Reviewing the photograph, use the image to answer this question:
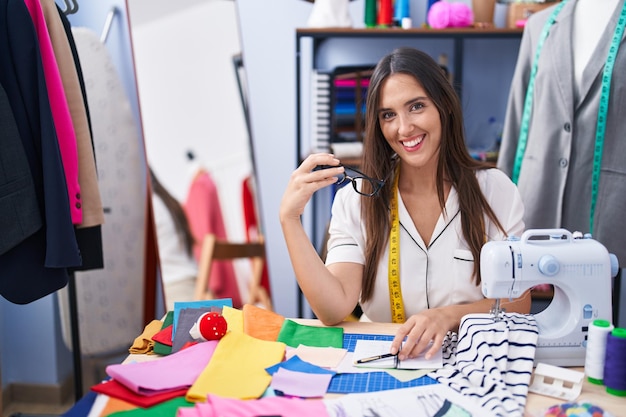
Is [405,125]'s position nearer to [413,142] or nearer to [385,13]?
[413,142]

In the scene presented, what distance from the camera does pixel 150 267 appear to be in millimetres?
3316

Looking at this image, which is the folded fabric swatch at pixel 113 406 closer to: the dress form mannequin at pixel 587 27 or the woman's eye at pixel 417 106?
the woman's eye at pixel 417 106

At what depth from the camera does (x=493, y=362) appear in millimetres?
1414

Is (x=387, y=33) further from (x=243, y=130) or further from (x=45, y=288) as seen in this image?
(x=45, y=288)

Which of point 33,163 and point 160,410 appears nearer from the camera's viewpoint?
point 160,410

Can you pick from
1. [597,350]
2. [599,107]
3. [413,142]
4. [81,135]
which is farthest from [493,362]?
[81,135]

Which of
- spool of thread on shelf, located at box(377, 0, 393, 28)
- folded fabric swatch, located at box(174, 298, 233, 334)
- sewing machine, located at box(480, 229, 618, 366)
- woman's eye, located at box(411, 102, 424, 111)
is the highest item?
spool of thread on shelf, located at box(377, 0, 393, 28)

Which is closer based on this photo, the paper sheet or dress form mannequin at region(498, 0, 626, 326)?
the paper sheet

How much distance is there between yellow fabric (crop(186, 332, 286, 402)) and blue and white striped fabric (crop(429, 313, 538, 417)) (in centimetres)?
37

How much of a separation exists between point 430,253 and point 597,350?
0.65 meters

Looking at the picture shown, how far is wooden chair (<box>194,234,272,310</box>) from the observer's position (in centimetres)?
330

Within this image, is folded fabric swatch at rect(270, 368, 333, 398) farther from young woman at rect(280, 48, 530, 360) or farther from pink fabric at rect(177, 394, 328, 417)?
young woman at rect(280, 48, 530, 360)

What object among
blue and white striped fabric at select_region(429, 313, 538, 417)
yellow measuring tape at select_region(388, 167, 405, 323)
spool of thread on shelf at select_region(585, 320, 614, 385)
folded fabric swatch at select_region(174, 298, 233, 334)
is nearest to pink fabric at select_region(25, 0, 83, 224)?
folded fabric swatch at select_region(174, 298, 233, 334)

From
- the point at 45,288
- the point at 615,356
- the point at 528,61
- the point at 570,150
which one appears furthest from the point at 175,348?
the point at 528,61
